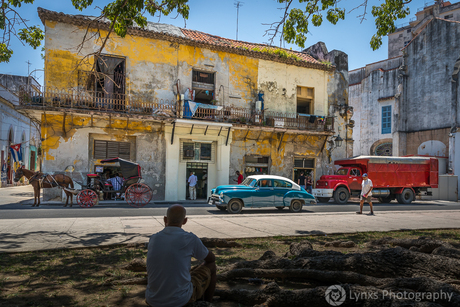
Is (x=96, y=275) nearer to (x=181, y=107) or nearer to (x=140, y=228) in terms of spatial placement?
(x=140, y=228)

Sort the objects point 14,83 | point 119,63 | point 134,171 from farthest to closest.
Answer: point 14,83 < point 119,63 < point 134,171

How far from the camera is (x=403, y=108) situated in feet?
100

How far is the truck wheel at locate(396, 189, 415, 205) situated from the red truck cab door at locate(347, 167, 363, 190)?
2999mm

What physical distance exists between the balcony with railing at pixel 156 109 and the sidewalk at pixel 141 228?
340 inches

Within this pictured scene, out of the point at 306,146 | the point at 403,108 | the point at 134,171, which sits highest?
the point at 403,108

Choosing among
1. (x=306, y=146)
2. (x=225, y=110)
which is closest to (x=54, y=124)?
(x=225, y=110)

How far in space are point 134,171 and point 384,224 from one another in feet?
35.0

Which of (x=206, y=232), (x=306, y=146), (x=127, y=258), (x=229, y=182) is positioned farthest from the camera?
(x=306, y=146)

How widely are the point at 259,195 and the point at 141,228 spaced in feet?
20.8

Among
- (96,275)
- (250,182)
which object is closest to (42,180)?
(250,182)

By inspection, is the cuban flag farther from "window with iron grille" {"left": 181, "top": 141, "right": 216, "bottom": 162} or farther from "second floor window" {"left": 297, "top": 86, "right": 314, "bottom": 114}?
"second floor window" {"left": 297, "top": 86, "right": 314, "bottom": 114}

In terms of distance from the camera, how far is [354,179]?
780 inches

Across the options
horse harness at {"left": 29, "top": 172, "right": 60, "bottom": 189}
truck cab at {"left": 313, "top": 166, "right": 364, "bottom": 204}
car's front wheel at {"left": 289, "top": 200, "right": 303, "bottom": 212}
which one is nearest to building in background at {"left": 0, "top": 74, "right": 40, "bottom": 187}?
horse harness at {"left": 29, "top": 172, "right": 60, "bottom": 189}

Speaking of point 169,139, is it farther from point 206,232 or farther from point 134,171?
point 206,232
